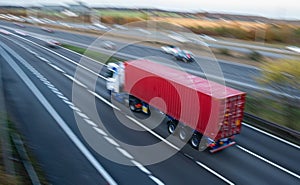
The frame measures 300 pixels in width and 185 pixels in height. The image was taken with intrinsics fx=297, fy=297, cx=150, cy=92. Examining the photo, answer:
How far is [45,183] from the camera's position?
12.8m

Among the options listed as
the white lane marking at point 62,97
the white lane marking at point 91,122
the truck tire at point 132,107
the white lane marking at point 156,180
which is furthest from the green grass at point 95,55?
the white lane marking at point 156,180

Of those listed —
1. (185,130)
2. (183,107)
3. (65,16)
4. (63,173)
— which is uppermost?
(65,16)

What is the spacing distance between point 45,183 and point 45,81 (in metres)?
19.0

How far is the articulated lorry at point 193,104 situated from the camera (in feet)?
50.1

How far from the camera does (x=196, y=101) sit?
15.7m

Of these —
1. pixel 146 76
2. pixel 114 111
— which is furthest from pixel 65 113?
pixel 146 76

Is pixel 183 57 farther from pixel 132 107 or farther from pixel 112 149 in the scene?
pixel 112 149

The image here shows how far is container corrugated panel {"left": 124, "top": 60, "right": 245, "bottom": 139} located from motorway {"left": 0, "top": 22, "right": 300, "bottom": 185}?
5.67 ft

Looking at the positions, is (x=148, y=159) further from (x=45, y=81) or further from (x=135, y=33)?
(x=135, y=33)

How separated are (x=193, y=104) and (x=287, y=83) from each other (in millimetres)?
7182

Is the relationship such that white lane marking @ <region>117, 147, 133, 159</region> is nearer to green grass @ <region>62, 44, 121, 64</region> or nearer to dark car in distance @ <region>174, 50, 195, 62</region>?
green grass @ <region>62, 44, 121, 64</region>

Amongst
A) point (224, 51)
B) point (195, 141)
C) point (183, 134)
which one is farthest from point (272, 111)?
point (224, 51)

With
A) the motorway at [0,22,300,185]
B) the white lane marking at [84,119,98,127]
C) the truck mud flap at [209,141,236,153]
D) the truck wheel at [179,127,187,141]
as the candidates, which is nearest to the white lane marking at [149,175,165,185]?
the motorway at [0,22,300,185]

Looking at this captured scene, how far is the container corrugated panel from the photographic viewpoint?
1520 cm
